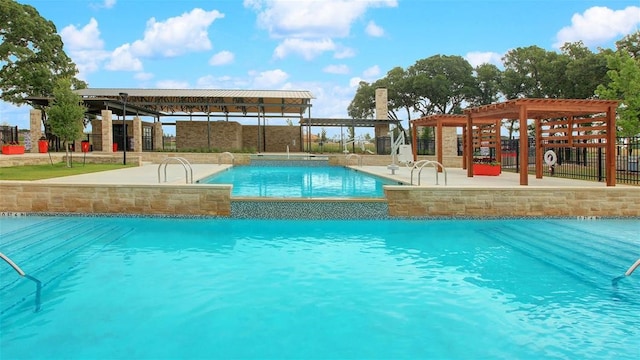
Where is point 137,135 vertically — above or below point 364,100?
below

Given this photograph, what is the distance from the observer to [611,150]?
11.7 metres

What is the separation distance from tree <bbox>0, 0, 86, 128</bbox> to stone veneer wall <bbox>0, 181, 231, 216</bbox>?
2204 cm

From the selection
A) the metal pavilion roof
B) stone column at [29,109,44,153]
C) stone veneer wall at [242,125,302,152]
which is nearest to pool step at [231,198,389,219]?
the metal pavilion roof

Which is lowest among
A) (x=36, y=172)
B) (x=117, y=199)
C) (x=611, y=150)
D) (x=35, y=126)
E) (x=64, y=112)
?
(x=117, y=199)

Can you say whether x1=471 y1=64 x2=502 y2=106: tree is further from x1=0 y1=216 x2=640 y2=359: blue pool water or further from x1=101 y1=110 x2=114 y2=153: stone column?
x1=0 y1=216 x2=640 y2=359: blue pool water

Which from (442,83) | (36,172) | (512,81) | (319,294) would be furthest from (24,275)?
(442,83)

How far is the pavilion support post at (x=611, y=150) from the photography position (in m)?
11.2

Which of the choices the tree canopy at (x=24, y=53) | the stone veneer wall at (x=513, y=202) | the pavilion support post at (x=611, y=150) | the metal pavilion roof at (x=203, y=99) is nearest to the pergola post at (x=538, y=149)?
the pavilion support post at (x=611, y=150)

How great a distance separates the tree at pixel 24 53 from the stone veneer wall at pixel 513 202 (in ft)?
89.0

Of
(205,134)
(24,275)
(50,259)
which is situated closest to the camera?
(24,275)

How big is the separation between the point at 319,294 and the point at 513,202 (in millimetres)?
6228

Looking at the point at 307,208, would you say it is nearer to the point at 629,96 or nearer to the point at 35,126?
the point at 629,96

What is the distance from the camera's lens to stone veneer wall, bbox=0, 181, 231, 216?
954 cm

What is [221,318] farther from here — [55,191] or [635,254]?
[55,191]
